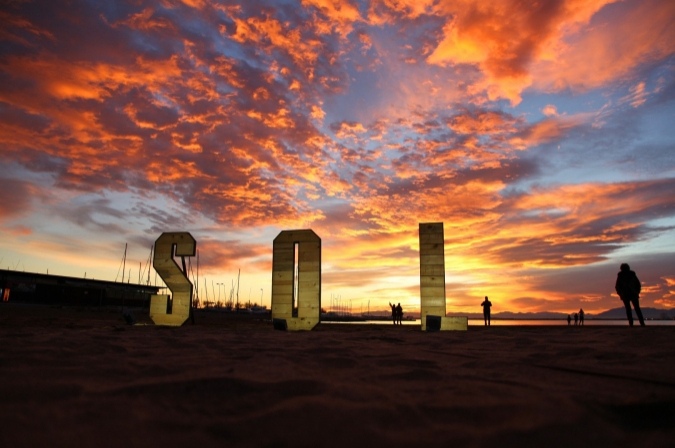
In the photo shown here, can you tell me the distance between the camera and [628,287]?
1244 centimetres

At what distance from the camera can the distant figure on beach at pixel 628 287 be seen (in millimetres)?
12109

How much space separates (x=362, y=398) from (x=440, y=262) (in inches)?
434

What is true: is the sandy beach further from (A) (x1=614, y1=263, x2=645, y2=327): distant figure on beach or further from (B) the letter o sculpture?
(A) (x1=614, y1=263, x2=645, y2=327): distant figure on beach

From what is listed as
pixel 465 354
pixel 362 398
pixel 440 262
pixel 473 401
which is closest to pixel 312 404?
pixel 362 398

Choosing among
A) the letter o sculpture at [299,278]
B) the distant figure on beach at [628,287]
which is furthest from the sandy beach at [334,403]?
the distant figure on beach at [628,287]

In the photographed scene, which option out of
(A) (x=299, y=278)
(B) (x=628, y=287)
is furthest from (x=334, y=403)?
(B) (x=628, y=287)

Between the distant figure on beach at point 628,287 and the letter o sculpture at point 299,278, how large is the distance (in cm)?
964

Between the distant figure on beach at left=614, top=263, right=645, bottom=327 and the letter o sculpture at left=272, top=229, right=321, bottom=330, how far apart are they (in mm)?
9639

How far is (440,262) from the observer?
1302 centimetres

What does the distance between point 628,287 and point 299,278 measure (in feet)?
34.5

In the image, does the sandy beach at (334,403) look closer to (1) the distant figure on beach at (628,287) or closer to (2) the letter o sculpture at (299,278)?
(2) the letter o sculpture at (299,278)

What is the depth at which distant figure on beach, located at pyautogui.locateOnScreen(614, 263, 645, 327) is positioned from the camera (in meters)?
12.1

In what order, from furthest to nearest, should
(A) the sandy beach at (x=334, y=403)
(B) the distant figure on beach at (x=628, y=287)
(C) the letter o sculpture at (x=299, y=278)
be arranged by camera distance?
(C) the letter o sculpture at (x=299, y=278), (B) the distant figure on beach at (x=628, y=287), (A) the sandy beach at (x=334, y=403)

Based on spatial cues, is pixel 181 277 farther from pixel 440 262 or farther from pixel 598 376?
pixel 598 376
